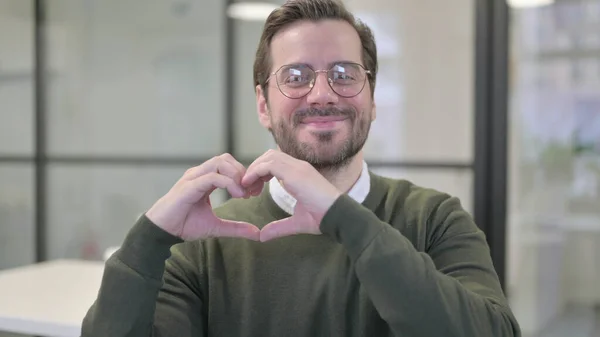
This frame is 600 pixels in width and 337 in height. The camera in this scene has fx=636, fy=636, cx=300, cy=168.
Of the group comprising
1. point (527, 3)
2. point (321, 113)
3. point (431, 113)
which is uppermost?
point (527, 3)

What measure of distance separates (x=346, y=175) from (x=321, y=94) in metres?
0.20

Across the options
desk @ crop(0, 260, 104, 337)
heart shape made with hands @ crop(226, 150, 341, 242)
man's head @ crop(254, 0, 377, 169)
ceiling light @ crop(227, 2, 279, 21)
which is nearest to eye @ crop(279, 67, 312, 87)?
man's head @ crop(254, 0, 377, 169)

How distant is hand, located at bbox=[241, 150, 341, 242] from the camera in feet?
3.44

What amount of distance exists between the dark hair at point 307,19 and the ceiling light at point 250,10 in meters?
2.09

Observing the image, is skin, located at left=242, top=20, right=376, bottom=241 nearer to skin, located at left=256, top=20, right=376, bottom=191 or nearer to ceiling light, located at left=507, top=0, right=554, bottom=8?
skin, located at left=256, top=20, right=376, bottom=191

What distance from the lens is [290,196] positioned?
1.32 metres

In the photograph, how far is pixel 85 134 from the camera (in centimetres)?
407

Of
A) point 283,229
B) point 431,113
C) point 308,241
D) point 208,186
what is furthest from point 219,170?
point 431,113

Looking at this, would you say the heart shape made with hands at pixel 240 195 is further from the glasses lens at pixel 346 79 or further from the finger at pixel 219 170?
the glasses lens at pixel 346 79

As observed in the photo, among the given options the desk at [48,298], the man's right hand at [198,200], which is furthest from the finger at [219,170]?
the desk at [48,298]

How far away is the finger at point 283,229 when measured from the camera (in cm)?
114

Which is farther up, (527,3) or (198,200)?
(527,3)

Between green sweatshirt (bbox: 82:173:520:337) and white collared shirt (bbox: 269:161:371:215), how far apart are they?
0.01 metres

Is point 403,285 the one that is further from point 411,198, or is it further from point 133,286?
point 133,286
